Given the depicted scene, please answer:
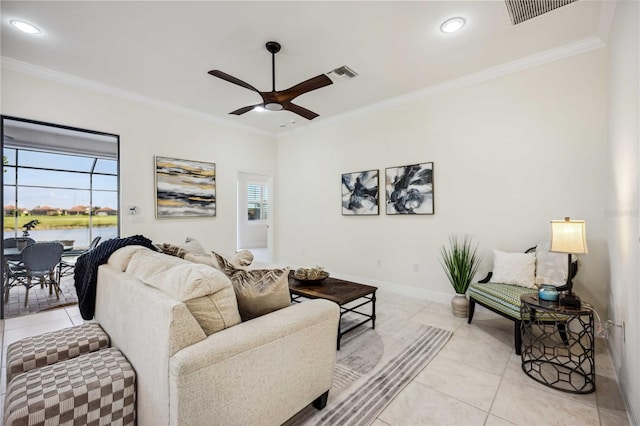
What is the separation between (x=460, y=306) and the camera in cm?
333

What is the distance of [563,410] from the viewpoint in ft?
5.87

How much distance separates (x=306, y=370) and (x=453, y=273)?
246cm

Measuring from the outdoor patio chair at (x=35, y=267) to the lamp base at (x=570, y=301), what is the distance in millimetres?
5590

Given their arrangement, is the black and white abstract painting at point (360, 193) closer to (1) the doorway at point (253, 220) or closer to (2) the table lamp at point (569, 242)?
(2) the table lamp at point (569, 242)

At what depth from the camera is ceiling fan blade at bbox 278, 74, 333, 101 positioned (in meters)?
2.67

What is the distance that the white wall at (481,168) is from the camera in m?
2.86

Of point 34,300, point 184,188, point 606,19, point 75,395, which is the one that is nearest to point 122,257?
point 75,395

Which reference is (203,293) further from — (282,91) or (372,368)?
(282,91)

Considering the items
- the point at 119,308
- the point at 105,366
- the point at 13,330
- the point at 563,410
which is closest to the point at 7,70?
the point at 13,330

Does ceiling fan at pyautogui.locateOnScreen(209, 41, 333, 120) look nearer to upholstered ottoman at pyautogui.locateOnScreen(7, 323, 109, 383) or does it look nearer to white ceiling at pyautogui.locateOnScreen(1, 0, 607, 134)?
white ceiling at pyautogui.locateOnScreen(1, 0, 607, 134)

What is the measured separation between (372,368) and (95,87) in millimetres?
4760

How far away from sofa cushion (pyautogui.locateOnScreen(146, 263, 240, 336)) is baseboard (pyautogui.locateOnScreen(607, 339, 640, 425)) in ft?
7.61

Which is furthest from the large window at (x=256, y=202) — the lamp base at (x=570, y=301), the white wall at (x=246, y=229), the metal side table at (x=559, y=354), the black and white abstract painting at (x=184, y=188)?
the lamp base at (x=570, y=301)

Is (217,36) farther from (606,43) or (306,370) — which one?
(606,43)
